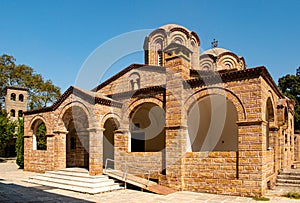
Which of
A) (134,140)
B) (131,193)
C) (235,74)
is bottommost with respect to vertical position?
(131,193)

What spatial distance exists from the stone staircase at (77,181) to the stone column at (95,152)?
10.9 inches

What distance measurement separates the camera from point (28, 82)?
32.0 meters

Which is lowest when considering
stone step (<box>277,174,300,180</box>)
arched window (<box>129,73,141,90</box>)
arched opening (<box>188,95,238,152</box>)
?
stone step (<box>277,174,300,180</box>)

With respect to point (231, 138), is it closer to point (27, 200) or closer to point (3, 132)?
point (27, 200)

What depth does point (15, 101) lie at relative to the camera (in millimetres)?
28906

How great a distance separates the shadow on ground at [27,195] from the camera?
24.9 feet

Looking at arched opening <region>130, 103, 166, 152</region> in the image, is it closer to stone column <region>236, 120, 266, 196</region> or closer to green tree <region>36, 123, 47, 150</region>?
stone column <region>236, 120, 266, 196</region>

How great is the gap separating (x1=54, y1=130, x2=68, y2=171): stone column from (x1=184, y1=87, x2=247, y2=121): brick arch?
5969 mm

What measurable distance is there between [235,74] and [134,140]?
724cm

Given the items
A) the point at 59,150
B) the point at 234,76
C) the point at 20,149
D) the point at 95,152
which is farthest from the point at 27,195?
the point at 20,149

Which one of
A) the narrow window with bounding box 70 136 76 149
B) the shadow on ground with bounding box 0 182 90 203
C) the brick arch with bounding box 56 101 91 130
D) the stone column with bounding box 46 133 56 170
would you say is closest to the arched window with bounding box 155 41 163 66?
the narrow window with bounding box 70 136 76 149

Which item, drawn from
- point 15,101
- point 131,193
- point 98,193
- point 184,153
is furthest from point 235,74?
point 15,101

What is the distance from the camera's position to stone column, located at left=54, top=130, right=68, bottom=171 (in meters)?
11.8

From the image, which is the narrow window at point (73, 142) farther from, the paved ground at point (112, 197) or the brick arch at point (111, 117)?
the paved ground at point (112, 197)
